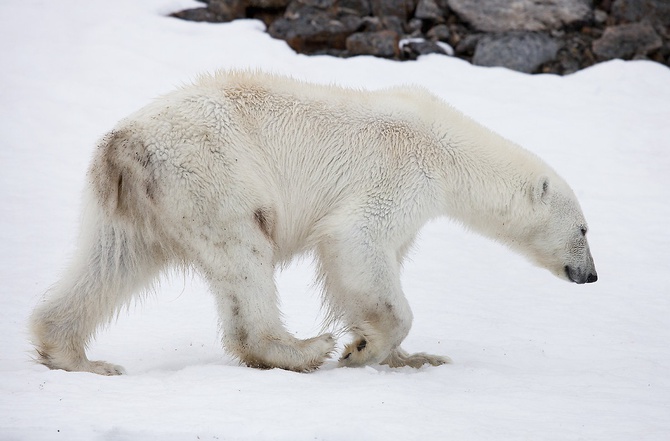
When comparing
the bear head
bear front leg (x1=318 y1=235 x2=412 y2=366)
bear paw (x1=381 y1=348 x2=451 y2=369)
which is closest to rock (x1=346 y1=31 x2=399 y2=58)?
the bear head

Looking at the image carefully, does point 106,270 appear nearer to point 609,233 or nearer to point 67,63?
point 609,233

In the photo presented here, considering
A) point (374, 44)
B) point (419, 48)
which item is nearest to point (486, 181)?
point (374, 44)

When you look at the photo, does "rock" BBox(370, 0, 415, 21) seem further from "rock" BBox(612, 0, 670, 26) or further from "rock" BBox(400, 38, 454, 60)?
"rock" BBox(612, 0, 670, 26)

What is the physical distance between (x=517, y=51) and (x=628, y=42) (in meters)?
1.87

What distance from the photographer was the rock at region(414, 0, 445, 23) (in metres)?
13.8

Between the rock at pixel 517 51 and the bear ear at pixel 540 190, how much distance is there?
7.95 meters

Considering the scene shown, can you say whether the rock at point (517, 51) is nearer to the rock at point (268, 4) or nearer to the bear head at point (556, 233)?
the rock at point (268, 4)

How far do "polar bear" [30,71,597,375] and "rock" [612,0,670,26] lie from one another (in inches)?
362

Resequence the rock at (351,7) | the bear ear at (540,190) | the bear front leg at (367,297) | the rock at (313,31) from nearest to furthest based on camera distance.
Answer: the bear front leg at (367,297) → the bear ear at (540,190) → the rock at (313,31) → the rock at (351,7)

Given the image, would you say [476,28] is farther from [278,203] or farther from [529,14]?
[278,203]

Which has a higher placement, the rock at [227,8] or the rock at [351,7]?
the rock at [351,7]

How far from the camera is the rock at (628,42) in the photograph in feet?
41.8

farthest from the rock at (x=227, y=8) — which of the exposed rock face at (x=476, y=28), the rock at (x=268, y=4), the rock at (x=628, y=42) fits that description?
the rock at (x=628, y=42)

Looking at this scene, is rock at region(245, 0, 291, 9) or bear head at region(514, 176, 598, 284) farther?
rock at region(245, 0, 291, 9)
